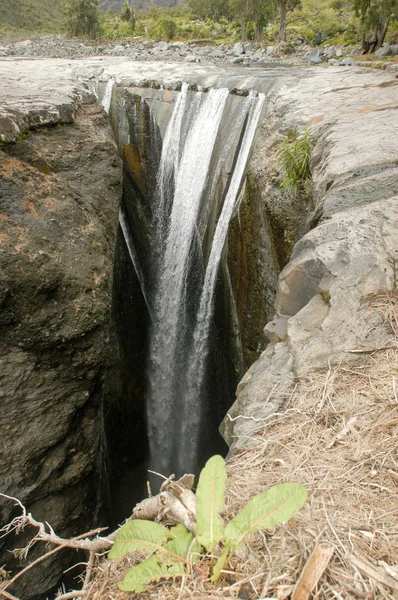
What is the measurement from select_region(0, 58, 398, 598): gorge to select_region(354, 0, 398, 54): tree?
5.31m

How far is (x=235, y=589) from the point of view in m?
1.20

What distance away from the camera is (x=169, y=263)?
297 inches

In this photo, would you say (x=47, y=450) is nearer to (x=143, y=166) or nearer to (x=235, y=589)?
(x=235, y=589)

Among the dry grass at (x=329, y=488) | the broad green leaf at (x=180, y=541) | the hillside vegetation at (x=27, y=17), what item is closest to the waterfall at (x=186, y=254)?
the dry grass at (x=329, y=488)

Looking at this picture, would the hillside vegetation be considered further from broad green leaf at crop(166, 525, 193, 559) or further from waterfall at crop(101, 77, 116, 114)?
broad green leaf at crop(166, 525, 193, 559)

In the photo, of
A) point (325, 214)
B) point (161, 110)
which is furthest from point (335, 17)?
point (325, 214)

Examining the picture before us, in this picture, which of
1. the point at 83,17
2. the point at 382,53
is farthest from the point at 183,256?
the point at 83,17

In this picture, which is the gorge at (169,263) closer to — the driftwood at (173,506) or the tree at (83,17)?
the driftwood at (173,506)

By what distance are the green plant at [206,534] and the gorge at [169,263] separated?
66cm

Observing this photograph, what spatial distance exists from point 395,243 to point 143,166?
615cm

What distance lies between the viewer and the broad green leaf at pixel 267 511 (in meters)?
1.30

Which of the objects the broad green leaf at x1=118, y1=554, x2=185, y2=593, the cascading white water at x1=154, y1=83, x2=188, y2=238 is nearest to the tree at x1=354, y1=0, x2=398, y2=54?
the cascading white water at x1=154, y1=83, x2=188, y2=238

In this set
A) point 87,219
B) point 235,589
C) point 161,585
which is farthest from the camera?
point 87,219

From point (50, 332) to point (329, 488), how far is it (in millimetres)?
3146
